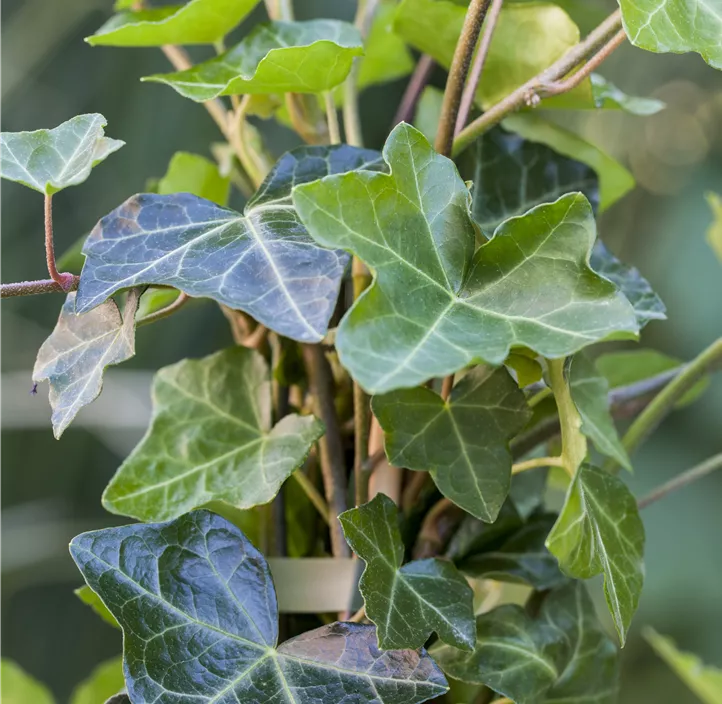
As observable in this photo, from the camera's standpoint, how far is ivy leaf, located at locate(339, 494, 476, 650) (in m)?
0.32

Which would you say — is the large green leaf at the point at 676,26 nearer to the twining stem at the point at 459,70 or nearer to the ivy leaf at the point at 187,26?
the twining stem at the point at 459,70

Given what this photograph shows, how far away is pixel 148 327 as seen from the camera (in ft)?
3.79

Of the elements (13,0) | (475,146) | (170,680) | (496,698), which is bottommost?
(496,698)

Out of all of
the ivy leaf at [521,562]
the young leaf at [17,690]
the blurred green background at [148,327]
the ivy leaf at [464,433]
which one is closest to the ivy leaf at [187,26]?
the ivy leaf at [464,433]

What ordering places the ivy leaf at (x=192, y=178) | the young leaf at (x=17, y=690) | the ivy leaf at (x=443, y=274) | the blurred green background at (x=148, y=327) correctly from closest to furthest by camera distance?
the ivy leaf at (x=443, y=274), the ivy leaf at (x=192, y=178), the young leaf at (x=17, y=690), the blurred green background at (x=148, y=327)

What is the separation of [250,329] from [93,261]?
6.0 inches

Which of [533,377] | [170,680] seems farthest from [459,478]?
[170,680]

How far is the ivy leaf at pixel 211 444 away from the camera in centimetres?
38

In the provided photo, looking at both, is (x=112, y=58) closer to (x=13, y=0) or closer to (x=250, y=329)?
(x=13, y=0)

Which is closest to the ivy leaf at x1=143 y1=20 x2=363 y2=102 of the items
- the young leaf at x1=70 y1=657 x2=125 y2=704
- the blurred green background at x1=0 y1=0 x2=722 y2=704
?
the young leaf at x1=70 y1=657 x2=125 y2=704

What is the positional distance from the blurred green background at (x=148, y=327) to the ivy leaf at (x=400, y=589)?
2.74ft

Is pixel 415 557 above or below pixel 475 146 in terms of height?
below

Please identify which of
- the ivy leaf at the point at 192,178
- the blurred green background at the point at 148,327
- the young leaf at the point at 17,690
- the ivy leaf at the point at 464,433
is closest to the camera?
the ivy leaf at the point at 464,433

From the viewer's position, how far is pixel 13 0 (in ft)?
3.55
